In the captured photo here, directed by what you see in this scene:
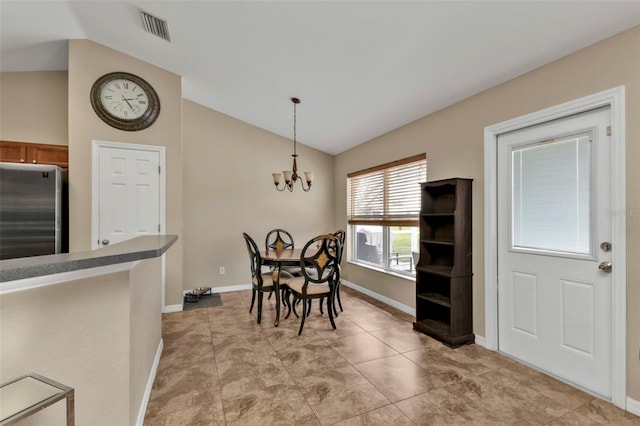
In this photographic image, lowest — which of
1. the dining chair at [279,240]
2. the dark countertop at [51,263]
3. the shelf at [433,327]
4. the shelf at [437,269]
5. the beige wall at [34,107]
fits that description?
the shelf at [433,327]

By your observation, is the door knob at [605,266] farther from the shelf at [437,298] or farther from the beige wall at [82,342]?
the beige wall at [82,342]

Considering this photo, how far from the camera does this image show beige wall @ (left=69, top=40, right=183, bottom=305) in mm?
3354

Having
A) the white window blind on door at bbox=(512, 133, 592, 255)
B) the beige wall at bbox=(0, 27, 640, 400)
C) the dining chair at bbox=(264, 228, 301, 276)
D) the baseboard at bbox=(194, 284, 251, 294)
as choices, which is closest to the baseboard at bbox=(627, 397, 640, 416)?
the beige wall at bbox=(0, 27, 640, 400)

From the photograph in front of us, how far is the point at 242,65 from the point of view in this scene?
3197 mm

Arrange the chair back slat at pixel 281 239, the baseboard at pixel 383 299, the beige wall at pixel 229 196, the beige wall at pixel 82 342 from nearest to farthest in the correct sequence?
the beige wall at pixel 82 342, the baseboard at pixel 383 299, the beige wall at pixel 229 196, the chair back slat at pixel 281 239

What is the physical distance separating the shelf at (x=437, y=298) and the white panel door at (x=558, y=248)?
0.46 meters

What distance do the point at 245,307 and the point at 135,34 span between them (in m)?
3.44

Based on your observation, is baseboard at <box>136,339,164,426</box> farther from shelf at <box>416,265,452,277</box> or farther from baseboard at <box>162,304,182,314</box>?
shelf at <box>416,265,452,277</box>

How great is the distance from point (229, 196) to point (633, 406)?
484cm

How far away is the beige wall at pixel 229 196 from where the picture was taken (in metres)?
4.60

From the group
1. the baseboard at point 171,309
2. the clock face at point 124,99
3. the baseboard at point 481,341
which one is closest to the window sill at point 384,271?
the baseboard at point 481,341

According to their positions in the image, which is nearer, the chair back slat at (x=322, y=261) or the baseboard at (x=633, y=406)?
the baseboard at (x=633, y=406)

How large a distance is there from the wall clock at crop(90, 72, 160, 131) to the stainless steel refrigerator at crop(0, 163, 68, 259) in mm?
880

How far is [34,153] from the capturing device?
3395 millimetres
